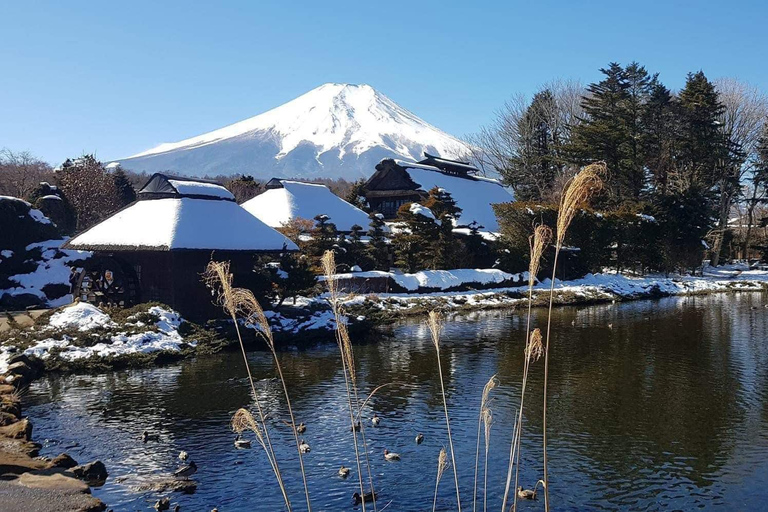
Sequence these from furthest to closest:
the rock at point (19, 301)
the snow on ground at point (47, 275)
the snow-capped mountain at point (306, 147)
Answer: the snow-capped mountain at point (306, 147), the snow on ground at point (47, 275), the rock at point (19, 301)

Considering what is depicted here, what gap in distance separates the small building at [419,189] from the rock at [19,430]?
103ft

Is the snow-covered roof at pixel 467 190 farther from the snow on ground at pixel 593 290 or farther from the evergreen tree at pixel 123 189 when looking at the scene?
the evergreen tree at pixel 123 189

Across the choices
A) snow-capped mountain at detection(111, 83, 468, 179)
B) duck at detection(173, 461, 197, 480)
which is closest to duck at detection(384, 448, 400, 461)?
duck at detection(173, 461, 197, 480)

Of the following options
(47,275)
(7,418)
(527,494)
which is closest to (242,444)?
(7,418)

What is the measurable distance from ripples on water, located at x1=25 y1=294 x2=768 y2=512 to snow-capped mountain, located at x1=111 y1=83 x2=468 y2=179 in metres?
136

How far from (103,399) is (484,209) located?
104 ft

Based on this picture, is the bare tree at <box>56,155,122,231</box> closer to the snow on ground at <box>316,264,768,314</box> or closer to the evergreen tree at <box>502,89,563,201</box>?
the snow on ground at <box>316,264,768,314</box>

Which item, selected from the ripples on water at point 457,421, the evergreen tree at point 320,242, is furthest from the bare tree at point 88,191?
the ripples on water at point 457,421

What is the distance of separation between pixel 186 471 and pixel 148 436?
195 centimetres

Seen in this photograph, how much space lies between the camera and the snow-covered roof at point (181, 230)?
20.5m

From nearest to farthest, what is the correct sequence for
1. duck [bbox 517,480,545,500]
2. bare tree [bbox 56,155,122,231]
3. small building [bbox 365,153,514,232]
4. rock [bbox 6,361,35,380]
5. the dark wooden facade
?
duck [bbox 517,480,545,500] → rock [bbox 6,361,35,380] → bare tree [bbox 56,155,122,231] → small building [bbox 365,153,514,232] → the dark wooden facade

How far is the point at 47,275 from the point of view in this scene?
25094mm

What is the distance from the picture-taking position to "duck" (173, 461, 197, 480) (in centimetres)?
913

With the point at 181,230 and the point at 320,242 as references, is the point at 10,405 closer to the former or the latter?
the point at 181,230
